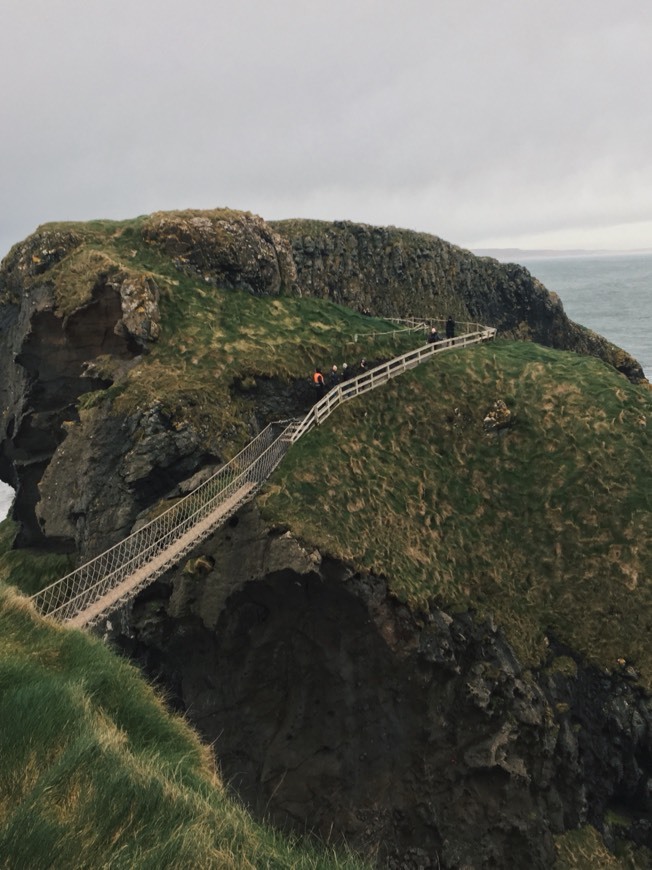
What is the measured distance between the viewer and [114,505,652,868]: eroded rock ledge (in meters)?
23.2

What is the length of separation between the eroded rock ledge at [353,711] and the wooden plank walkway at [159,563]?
1.06 meters

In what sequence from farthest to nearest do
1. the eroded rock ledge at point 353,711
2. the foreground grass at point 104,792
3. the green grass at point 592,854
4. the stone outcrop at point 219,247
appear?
the stone outcrop at point 219,247 < the green grass at point 592,854 < the eroded rock ledge at point 353,711 < the foreground grass at point 104,792

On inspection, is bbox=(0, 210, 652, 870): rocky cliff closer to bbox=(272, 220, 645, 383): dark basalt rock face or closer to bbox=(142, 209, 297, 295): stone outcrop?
bbox=(142, 209, 297, 295): stone outcrop

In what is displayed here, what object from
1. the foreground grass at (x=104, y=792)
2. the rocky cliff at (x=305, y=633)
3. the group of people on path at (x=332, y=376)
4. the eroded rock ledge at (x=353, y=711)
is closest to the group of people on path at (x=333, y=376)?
the group of people on path at (x=332, y=376)

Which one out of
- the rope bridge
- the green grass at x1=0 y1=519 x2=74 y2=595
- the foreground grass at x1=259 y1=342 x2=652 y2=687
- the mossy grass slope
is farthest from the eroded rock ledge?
the green grass at x1=0 y1=519 x2=74 y2=595

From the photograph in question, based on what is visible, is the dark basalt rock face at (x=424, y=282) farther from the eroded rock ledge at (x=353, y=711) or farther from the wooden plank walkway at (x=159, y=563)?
the eroded rock ledge at (x=353, y=711)

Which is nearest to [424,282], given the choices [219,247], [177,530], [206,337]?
[219,247]

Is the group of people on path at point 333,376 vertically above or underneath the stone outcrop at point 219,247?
underneath

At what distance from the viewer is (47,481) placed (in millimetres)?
30172

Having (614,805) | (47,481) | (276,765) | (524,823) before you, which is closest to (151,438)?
(47,481)

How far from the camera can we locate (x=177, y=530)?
23453 mm

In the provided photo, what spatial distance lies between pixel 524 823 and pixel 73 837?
22798 mm

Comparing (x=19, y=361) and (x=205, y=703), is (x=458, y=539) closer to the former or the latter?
(x=205, y=703)

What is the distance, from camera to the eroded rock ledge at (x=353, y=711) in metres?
23.2
